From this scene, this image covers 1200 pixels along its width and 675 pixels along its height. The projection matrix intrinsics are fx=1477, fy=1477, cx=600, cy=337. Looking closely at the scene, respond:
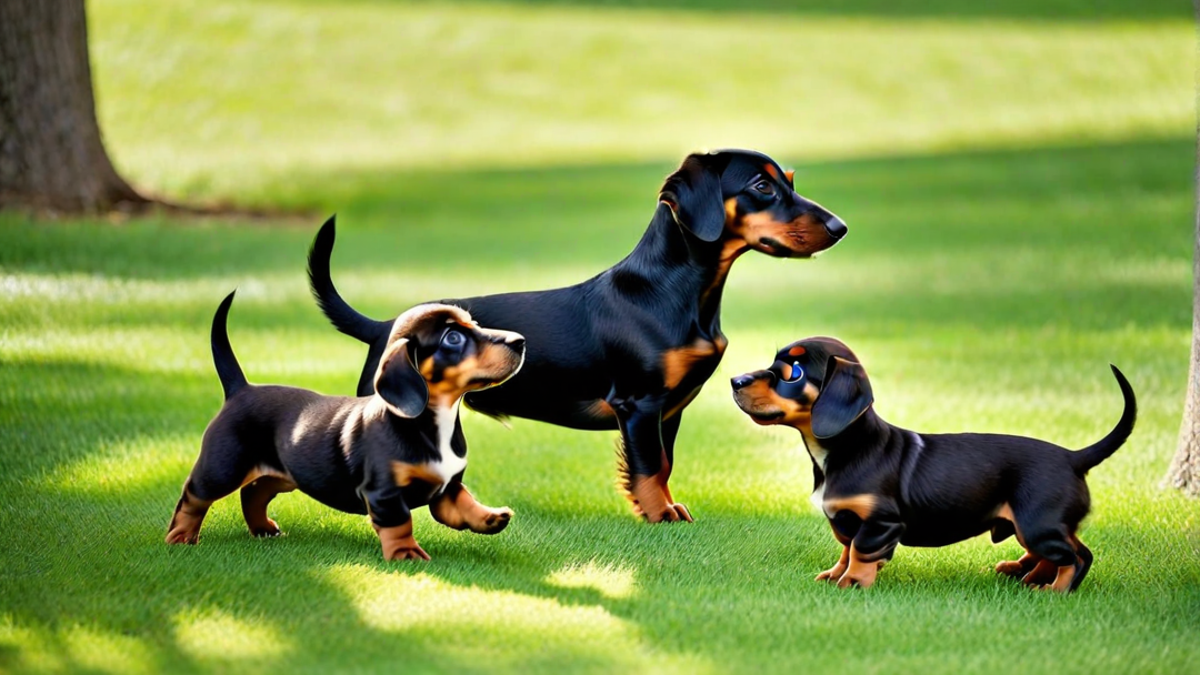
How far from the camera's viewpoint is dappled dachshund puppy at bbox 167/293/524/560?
5.64m

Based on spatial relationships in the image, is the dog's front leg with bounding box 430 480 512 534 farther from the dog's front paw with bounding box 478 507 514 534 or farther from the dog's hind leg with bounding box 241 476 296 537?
the dog's hind leg with bounding box 241 476 296 537

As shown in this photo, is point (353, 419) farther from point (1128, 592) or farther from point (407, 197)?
point (407, 197)

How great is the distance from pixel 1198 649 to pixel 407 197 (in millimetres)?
19236

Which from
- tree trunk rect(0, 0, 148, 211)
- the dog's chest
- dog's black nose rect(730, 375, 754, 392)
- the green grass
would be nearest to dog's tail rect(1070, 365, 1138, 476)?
dog's black nose rect(730, 375, 754, 392)

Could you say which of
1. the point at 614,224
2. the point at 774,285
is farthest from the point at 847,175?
the point at 774,285

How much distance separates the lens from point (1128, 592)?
5621mm

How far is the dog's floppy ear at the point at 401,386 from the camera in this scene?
550 centimetres

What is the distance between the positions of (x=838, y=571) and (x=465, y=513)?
1509 mm

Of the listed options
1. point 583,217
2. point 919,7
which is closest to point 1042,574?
point 583,217

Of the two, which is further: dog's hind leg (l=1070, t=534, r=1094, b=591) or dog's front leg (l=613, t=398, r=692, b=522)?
dog's front leg (l=613, t=398, r=692, b=522)

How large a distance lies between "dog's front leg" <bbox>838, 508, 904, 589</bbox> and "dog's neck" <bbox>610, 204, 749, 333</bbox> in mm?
1323

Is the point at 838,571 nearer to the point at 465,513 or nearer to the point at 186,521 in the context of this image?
the point at 465,513

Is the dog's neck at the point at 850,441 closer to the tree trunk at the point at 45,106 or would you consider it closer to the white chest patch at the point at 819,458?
the white chest patch at the point at 819,458

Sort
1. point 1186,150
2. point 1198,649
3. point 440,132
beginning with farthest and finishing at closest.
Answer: point 440,132 < point 1186,150 < point 1198,649
